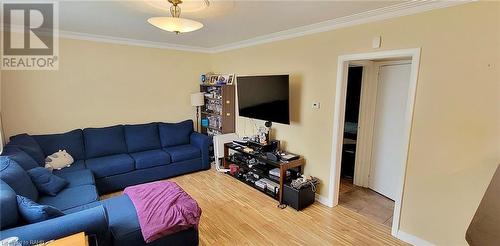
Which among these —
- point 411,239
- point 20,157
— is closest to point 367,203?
point 411,239

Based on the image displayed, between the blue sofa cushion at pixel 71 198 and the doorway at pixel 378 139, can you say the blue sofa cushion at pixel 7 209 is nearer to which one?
the blue sofa cushion at pixel 71 198

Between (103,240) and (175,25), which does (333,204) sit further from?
(175,25)

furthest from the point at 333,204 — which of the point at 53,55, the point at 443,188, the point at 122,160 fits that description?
the point at 53,55

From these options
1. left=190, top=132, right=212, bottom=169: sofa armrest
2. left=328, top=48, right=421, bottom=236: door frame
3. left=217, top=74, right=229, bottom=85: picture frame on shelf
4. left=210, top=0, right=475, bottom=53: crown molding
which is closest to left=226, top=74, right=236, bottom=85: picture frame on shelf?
left=217, top=74, right=229, bottom=85: picture frame on shelf

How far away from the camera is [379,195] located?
355 centimetres

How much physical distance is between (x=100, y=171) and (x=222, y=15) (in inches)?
105

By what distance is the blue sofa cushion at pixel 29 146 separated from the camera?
2.93 m

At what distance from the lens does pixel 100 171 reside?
3.32 metres

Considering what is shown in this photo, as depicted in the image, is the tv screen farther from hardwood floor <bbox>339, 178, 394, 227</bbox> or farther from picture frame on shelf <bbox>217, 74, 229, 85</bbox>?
hardwood floor <bbox>339, 178, 394, 227</bbox>

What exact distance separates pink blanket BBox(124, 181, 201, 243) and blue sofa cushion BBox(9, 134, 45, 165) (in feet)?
4.86

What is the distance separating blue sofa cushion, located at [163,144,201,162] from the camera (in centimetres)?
400

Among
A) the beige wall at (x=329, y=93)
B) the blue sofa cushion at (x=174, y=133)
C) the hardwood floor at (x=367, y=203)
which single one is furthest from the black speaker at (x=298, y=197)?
the blue sofa cushion at (x=174, y=133)

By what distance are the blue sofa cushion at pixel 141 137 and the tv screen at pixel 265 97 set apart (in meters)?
1.65

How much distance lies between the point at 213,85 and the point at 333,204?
3.05 m
